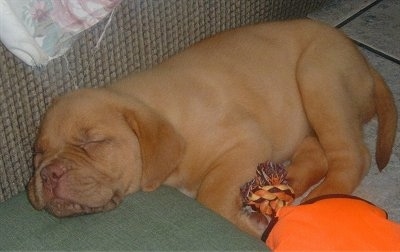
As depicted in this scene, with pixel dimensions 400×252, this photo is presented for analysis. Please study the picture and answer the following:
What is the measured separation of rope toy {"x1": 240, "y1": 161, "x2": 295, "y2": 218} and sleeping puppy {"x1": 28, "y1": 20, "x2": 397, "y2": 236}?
0.07 metres

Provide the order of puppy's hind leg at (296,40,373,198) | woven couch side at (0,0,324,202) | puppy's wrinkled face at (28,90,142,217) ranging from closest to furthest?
puppy's wrinkled face at (28,90,142,217) → woven couch side at (0,0,324,202) → puppy's hind leg at (296,40,373,198)

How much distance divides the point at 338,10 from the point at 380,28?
0.78 ft

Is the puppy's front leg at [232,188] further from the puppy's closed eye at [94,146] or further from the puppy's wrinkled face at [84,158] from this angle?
the puppy's closed eye at [94,146]

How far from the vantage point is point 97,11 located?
1.78m

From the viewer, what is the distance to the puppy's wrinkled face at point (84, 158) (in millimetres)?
1661

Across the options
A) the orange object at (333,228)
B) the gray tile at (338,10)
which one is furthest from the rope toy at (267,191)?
the gray tile at (338,10)

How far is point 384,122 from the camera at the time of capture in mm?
2184

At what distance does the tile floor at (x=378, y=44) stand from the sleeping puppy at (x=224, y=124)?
79 millimetres

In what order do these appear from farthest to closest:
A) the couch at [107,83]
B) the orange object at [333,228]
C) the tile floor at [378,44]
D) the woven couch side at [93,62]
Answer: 1. the tile floor at [378,44]
2. the woven couch side at [93,62]
3. the couch at [107,83]
4. the orange object at [333,228]

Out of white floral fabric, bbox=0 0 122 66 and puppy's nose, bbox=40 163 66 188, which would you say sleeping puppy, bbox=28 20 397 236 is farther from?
white floral fabric, bbox=0 0 122 66

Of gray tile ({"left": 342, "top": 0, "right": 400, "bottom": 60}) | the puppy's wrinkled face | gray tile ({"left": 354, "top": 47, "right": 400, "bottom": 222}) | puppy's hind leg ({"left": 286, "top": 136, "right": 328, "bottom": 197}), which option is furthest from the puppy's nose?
gray tile ({"left": 342, "top": 0, "right": 400, "bottom": 60})

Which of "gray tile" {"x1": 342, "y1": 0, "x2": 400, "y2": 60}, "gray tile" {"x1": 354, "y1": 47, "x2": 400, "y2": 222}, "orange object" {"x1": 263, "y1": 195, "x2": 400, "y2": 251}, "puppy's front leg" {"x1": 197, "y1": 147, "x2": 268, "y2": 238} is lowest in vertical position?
"gray tile" {"x1": 354, "y1": 47, "x2": 400, "y2": 222}

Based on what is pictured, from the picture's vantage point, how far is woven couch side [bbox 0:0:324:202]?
1.80 meters

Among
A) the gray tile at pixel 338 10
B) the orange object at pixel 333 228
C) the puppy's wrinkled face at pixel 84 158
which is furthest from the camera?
the gray tile at pixel 338 10
